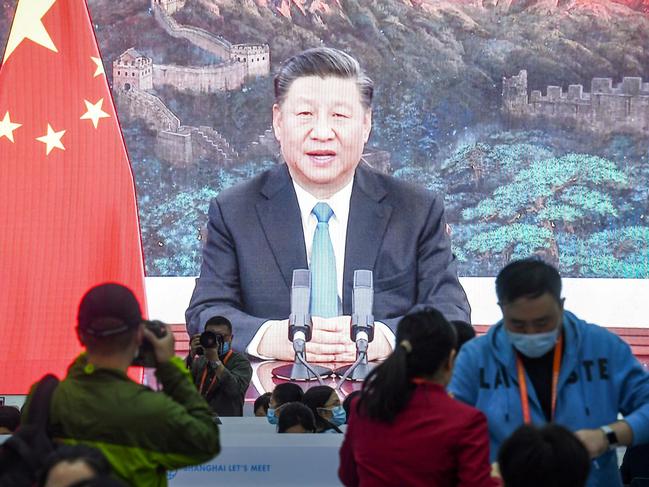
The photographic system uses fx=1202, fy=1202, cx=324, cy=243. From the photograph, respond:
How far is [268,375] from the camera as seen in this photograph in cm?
614

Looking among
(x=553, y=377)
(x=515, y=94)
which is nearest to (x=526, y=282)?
(x=553, y=377)

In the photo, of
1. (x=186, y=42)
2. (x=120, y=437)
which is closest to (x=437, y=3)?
(x=186, y=42)

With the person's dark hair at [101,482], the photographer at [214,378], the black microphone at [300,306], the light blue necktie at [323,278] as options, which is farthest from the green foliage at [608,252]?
the person's dark hair at [101,482]

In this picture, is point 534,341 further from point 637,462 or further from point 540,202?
point 540,202

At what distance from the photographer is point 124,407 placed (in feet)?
7.39

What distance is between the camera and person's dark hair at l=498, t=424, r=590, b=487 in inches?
77.5

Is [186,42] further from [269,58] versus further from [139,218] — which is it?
[139,218]

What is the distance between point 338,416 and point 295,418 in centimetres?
68

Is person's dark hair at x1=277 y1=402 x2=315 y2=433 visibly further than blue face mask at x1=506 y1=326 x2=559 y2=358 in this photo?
Yes

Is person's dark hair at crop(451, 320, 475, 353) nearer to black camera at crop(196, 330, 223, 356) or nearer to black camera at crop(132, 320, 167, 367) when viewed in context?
black camera at crop(132, 320, 167, 367)

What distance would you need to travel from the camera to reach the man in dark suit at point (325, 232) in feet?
20.3

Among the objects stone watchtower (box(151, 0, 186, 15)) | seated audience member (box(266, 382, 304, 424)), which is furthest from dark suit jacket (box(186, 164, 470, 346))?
seated audience member (box(266, 382, 304, 424))

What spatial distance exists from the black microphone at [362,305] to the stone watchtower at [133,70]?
5.20 feet

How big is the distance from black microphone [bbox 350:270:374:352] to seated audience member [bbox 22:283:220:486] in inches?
152
